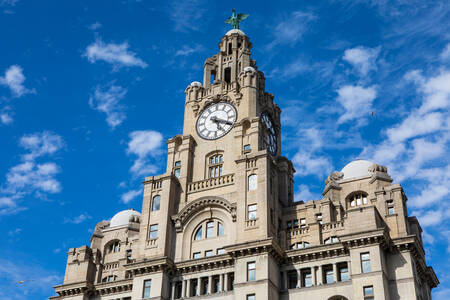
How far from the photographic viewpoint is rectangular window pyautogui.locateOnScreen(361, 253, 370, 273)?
5909cm

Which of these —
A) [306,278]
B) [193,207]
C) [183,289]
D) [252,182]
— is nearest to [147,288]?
[183,289]

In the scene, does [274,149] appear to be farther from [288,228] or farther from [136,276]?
[136,276]

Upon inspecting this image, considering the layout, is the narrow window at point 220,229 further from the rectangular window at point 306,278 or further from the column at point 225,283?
the rectangular window at point 306,278

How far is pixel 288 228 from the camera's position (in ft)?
228

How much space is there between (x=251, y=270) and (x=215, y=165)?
16.4m

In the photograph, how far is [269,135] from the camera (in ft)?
260

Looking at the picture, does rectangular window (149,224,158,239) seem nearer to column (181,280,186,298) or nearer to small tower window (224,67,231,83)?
column (181,280,186,298)

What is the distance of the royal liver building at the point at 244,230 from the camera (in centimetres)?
6069

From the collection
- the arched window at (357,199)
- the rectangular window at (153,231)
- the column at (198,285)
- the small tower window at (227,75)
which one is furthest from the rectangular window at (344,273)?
the small tower window at (227,75)

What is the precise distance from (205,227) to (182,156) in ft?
34.7

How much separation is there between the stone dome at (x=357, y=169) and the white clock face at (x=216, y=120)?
586 inches

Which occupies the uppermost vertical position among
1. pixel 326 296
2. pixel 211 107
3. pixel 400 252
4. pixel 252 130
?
pixel 211 107

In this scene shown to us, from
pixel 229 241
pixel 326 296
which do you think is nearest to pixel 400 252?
pixel 326 296

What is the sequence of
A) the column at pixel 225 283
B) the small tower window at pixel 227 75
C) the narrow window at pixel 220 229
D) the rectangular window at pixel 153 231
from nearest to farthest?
the column at pixel 225 283, the narrow window at pixel 220 229, the rectangular window at pixel 153 231, the small tower window at pixel 227 75
